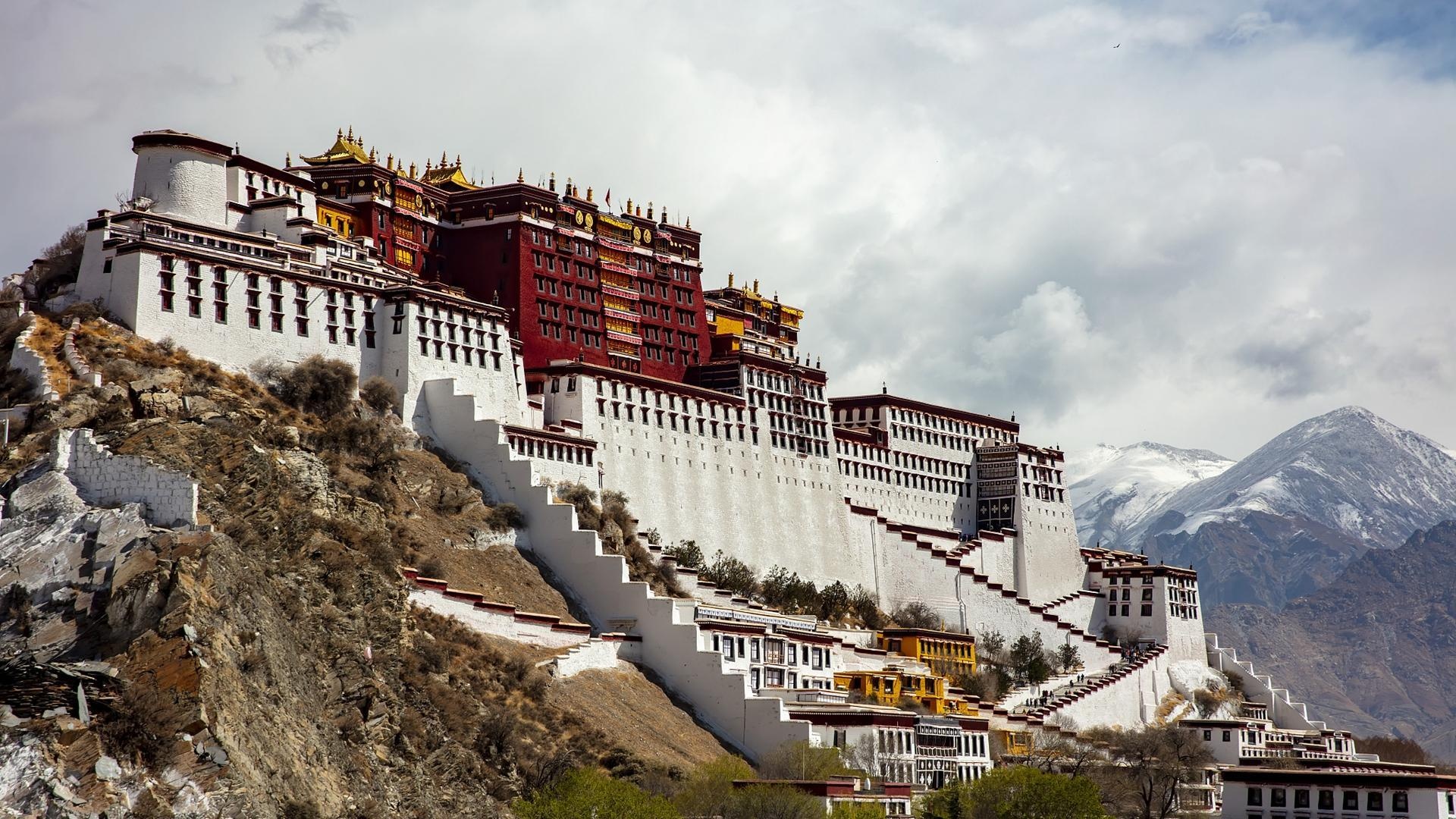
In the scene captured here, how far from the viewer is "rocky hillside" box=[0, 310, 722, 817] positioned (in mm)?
46812

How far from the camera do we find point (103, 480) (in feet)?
189

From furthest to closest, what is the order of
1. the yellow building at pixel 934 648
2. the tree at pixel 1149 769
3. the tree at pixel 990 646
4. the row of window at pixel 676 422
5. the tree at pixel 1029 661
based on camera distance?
the tree at pixel 990 646 < the tree at pixel 1029 661 < the yellow building at pixel 934 648 < the row of window at pixel 676 422 < the tree at pixel 1149 769

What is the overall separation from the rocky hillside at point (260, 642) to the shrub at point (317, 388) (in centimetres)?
59

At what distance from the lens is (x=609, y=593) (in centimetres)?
7962

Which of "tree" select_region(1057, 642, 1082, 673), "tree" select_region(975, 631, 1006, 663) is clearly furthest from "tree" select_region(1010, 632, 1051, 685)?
"tree" select_region(1057, 642, 1082, 673)

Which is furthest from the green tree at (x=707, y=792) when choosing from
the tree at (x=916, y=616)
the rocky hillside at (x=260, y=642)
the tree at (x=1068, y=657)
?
the tree at (x=1068, y=657)

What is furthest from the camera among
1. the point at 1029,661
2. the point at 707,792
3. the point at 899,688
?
the point at 1029,661

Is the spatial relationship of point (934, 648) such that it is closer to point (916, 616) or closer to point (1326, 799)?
point (916, 616)

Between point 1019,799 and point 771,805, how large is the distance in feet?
36.1

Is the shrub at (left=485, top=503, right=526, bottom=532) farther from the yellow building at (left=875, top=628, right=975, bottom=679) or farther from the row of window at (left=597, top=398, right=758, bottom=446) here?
the yellow building at (left=875, top=628, right=975, bottom=679)

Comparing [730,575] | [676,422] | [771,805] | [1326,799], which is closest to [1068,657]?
[1326,799]

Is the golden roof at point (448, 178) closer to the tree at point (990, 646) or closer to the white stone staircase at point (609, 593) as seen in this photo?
the white stone staircase at point (609, 593)

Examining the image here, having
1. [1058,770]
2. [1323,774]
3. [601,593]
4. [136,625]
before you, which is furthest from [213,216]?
[1323,774]

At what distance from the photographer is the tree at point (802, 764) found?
239 feet
